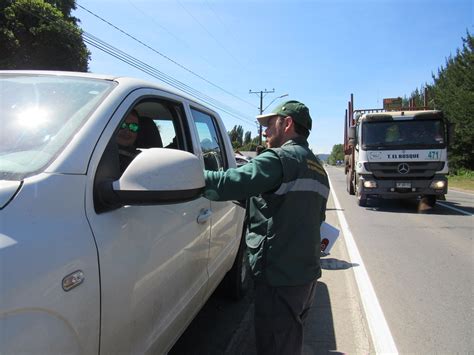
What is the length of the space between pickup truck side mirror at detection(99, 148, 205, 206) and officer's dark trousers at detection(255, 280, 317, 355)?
0.95 m

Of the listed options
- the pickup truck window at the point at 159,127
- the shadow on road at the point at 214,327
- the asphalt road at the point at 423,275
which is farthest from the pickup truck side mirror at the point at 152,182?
the asphalt road at the point at 423,275

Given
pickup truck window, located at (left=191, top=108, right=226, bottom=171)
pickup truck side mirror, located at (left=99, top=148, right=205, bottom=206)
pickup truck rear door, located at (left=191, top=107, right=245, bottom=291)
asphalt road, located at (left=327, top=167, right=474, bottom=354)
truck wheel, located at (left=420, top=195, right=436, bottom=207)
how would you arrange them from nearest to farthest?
pickup truck side mirror, located at (left=99, top=148, right=205, bottom=206)
pickup truck rear door, located at (left=191, top=107, right=245, bottom=291)
pickup truck window, located at (left=191, top=108, right=226, bottom=171)
asphalt road, located at (left=327, top=167, right=474, bottom=354)
truck wheel, located at (left=420, top=195, right=436, bottom=207)

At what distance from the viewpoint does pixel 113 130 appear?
1.96m

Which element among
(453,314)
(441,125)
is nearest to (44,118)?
(453,314)

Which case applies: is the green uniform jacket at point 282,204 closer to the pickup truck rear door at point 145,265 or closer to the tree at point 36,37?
the pickup truck rear door at point 145,265

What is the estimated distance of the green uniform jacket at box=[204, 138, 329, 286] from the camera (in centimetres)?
223

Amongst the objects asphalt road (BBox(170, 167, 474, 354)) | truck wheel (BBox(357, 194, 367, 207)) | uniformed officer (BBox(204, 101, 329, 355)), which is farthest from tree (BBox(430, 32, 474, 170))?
uniformed officer (BBox(204, 101, 329, 355))

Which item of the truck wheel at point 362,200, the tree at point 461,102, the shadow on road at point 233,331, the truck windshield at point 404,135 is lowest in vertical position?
the shadow on road at point 233,331

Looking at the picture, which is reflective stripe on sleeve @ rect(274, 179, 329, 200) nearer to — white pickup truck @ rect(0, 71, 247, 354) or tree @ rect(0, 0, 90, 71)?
white pickup truck @ rect(0, 71, 247, 354)

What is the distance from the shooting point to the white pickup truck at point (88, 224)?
4.49 feet

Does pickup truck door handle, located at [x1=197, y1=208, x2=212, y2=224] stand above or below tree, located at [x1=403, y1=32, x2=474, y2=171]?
below

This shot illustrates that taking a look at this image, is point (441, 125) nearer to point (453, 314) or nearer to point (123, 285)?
point (453, 314)

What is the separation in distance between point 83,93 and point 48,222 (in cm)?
87

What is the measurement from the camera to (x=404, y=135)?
1246 cm
